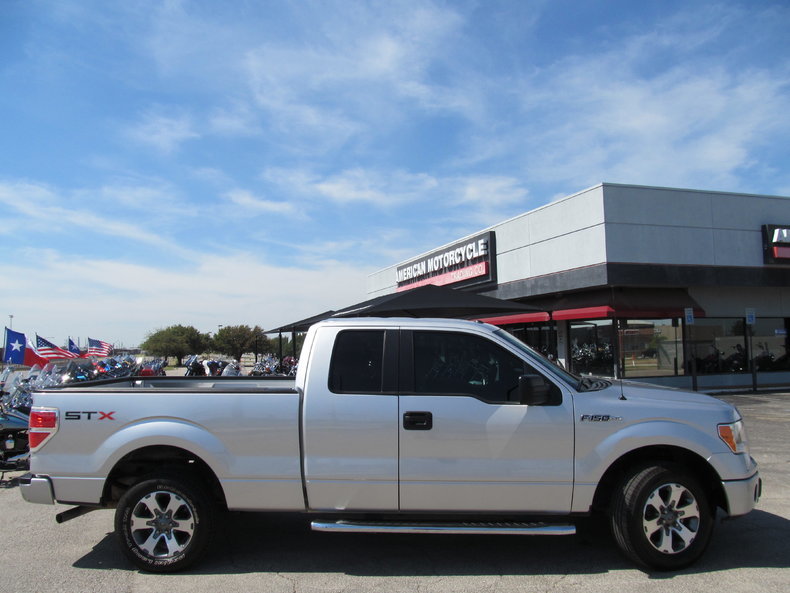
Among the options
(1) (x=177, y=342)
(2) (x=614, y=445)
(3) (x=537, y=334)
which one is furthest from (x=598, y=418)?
(1) (x=177, y=342)

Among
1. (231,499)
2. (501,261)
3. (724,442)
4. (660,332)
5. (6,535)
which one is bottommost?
(6,535)

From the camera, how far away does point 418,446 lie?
448cm

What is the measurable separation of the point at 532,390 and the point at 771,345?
69.6 ft

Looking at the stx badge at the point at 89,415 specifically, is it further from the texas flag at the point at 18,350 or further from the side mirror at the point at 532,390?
the texas flag at the point at 18,350

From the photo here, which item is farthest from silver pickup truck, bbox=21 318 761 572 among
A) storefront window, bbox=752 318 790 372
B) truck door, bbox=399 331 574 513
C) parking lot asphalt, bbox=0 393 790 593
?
storefront window, bbox=752 318 790 372

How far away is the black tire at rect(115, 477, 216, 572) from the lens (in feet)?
15.0

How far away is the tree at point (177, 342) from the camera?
3041 inches

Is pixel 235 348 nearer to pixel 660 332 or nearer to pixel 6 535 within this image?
pixel 660 332

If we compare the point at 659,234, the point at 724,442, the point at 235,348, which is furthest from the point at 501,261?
the point at 235,348

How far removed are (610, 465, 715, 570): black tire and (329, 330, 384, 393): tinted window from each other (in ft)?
6.66

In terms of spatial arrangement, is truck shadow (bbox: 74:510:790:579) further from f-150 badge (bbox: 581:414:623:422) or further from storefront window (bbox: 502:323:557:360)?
storefront window (bbox: 502:323:557:360)

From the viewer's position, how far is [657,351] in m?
20.0

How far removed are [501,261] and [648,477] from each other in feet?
62.9

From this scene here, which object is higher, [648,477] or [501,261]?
[501,261]
